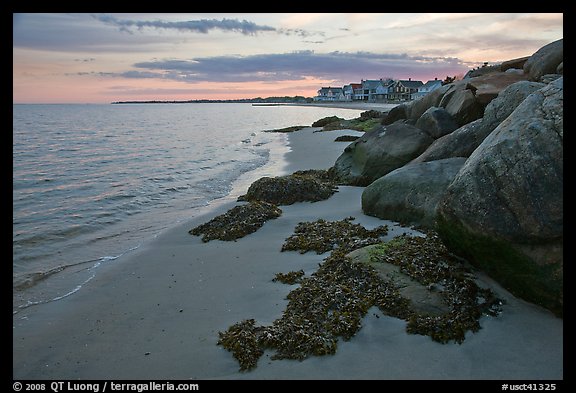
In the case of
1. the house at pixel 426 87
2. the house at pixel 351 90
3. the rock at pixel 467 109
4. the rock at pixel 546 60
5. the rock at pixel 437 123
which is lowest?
the rock at pixel 437 123

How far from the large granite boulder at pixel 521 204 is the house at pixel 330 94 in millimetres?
162052

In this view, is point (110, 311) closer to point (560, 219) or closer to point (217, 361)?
point (217, 361)

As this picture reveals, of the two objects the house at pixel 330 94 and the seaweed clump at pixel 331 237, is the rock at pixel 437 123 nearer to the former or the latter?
the seaweed clump at pixel 331 237

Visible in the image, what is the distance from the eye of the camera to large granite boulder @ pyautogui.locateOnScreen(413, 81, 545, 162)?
334 inches

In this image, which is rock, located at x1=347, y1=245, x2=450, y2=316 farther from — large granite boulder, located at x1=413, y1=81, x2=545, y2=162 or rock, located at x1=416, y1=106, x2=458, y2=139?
rock, located at x1=416, y1=106, x2=458, y2=139

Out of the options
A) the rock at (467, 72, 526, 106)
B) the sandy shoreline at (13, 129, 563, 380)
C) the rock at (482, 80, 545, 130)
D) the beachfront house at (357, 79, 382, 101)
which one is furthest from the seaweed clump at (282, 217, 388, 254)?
the beachfront house at (357, 79, 382, 101)

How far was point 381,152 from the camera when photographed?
12.3 metres

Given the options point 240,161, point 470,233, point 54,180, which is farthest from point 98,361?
point 240,161

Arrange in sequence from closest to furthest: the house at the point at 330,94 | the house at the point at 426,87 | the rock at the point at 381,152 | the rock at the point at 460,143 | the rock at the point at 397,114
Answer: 1. the rock at the point at 460,143
2. the rock at the point at 381,152
3. the rock at the point at 397,114
4. the house at the point at 426,87
5. the house at the point at 330,94

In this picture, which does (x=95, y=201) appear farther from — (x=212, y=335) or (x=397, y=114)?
(x=397, y=114)

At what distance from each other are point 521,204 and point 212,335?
4.12 meters

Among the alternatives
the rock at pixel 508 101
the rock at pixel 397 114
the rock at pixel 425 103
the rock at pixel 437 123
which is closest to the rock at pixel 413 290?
the rock at pixel 508 101

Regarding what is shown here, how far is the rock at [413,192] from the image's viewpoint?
25.5 ft
